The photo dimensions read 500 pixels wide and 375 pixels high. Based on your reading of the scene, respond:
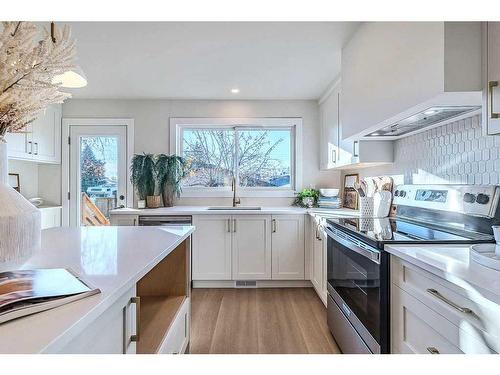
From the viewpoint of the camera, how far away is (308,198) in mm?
3611

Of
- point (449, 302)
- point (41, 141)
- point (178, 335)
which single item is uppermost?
point (41, 141)

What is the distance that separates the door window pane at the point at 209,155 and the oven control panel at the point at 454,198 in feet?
7.39

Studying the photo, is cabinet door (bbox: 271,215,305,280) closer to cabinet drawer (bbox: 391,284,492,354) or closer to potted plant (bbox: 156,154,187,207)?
potted plant (bbox: 156,154,187,207)

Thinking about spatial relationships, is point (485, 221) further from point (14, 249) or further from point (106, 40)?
point (106, 40)

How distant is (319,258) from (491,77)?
6.69 ft

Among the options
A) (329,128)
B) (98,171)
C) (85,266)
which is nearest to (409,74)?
(85,266)

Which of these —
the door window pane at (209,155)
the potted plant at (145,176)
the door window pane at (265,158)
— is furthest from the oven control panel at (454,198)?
the potted plant at (145,176)

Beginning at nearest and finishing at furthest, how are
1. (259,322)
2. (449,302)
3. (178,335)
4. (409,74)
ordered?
(449,302)
(409,74)
(178,335)
(259,322)

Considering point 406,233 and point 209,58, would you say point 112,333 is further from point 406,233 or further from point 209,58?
point 209,58

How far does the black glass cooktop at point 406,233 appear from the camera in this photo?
4.59 ft

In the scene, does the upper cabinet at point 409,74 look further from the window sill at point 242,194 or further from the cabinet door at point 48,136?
the cabinet door at point 48,136

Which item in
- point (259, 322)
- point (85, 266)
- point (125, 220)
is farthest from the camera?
point (125, 220)

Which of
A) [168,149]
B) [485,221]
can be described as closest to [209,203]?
[168,149]

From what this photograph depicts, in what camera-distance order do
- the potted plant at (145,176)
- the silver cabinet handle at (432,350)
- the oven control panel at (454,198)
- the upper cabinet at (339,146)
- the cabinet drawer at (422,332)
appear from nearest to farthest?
the cabinet drawer at (422,332), the silver cabinet handle at (432,350), the oven control panel at (454,198), the upper cabinet at (339,146), the potted plant at (145,176)
